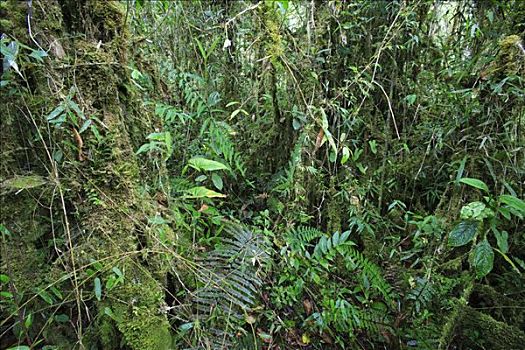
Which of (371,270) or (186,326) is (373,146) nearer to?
(371,270)

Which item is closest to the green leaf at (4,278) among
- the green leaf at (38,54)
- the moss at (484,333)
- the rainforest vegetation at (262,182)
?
the rainforest vegetation at (262,182)

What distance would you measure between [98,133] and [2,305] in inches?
29.4

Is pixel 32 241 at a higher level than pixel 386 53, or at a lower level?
lower

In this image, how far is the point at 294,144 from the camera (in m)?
2.32

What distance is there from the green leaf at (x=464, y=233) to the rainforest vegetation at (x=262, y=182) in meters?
0.03

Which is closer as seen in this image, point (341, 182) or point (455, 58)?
point (341, 182)

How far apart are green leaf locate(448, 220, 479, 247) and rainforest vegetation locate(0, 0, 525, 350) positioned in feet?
0.11

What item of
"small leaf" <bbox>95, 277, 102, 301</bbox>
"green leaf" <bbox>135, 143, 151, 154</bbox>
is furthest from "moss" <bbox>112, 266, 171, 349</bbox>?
"green leaf" <bbox>135, 143, 151, 154</bbox>

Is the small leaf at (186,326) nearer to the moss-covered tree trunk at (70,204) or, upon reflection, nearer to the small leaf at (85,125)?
the moss-covered tree trunk at (70,204)

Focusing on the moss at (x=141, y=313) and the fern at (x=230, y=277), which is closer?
the moss at (x=141, y=313)

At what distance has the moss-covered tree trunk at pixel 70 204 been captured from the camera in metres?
1.36

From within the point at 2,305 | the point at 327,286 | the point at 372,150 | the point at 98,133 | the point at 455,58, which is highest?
the point at 455,58

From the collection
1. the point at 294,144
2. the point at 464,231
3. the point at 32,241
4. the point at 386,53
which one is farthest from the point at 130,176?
the point at 386,53

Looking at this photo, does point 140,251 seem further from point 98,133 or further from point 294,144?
point 294,144
